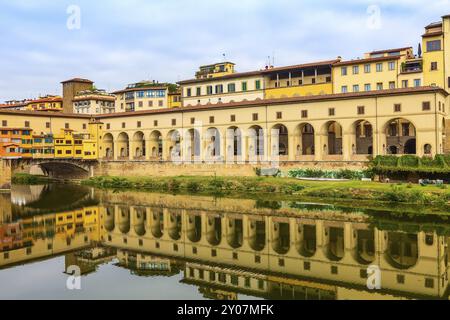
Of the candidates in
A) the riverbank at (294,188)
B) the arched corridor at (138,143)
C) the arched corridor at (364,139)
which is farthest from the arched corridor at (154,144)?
the arched corridor at (364,139)

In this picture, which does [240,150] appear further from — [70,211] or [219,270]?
[219,270]

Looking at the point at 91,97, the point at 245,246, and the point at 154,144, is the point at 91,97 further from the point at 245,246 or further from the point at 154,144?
the point at 245,246

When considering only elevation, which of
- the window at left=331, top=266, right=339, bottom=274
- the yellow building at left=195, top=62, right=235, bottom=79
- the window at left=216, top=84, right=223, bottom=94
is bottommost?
the window at left=331, top=266, right=339, bottom=274

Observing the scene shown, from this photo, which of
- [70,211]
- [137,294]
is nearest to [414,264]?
[137,294]

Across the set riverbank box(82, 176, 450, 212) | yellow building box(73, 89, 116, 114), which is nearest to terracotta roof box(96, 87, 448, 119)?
riverbank box(82, 176, 450, 212)

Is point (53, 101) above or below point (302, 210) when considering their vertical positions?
above

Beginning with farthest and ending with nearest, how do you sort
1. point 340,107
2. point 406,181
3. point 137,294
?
point 340,107 → point 406,181 → point 137,294

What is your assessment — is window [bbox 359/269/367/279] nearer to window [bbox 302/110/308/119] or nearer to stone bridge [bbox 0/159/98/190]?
window [bbox 302/110/308/119]

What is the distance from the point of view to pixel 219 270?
22.1 m

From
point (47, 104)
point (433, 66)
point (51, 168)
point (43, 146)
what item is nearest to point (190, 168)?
point (43, 146)

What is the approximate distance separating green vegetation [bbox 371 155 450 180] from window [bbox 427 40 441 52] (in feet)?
51.8

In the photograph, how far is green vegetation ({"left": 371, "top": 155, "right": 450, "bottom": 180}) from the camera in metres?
41.9

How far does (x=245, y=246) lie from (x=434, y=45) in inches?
1536

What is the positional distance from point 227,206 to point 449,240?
19225 mm
